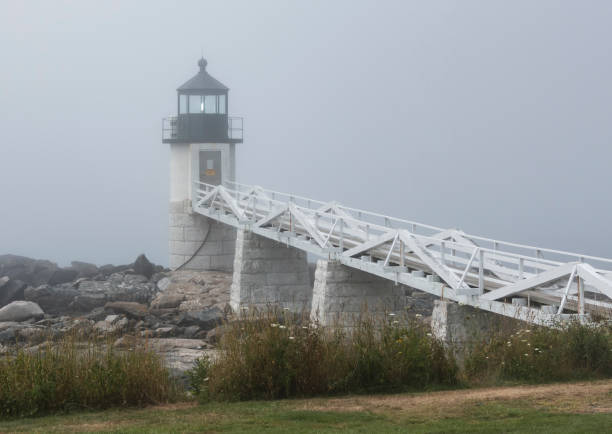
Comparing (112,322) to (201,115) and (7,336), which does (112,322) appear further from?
(201,115)

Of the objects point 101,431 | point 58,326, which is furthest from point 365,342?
point 58,326

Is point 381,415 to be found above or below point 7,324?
below

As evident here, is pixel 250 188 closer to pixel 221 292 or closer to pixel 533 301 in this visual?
pixel 221 292

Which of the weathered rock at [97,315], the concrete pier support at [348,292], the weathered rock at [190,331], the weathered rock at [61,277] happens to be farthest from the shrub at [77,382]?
the weathered rock at [61,277]

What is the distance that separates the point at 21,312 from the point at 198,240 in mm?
8569

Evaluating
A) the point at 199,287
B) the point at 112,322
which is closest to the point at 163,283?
the point at 199,287

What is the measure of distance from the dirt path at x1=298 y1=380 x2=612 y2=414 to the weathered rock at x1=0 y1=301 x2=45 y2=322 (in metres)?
17.6

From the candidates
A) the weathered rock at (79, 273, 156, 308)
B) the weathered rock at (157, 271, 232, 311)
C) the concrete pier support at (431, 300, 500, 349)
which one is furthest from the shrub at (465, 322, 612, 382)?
the weathered rock at (79, 273, 156, 308)

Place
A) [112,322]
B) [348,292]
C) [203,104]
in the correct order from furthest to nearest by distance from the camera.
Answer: [203,104]
[112,322]
[348,292]

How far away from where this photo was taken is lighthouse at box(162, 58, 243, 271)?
33000mm

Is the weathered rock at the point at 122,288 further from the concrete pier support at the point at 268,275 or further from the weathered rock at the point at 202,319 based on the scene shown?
the weathered rock at the point at 202,319

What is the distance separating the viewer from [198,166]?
33.0 meters

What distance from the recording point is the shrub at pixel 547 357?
10.9m

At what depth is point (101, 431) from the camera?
864 centimetres
